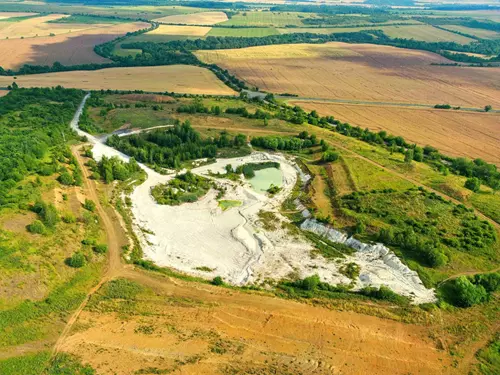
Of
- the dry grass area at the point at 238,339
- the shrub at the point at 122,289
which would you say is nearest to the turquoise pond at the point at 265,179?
the dry grass area at the point at 238,339

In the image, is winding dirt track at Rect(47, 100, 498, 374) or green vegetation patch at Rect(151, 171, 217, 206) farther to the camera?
green vegetation patch at Rect(151, 171, 217, 206)

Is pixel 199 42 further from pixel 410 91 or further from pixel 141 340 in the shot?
pixel 141 340

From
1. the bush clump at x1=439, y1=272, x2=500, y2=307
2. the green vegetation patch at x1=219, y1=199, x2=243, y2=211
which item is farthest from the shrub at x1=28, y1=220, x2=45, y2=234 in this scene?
the bush clump at x1=439, y1=272, x2=500, y2=307

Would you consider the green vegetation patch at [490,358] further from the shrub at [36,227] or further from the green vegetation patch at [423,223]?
the shrub at [36,227]

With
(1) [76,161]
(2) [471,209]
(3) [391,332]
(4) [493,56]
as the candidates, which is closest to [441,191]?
(2) [471,209]

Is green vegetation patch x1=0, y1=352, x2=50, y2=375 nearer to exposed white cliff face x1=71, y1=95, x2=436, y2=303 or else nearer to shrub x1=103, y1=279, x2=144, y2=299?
shrub x1=103, y1=279, x2=144, y2=299

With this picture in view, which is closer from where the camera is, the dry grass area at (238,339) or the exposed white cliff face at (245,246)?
the dry grass area at (238,339)
